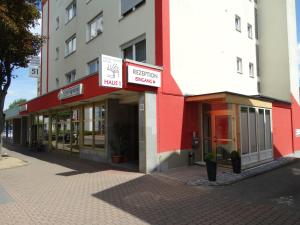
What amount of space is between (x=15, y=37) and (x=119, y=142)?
7.93 m

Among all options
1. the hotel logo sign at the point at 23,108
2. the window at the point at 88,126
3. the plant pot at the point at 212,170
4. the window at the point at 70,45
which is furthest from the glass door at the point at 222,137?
the hotel logo sign at the point at 23,108

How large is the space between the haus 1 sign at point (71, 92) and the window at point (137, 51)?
2.85 m

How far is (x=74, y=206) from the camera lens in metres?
6.74

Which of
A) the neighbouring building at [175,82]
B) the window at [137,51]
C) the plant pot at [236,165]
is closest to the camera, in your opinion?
the plant pot at [236,165]

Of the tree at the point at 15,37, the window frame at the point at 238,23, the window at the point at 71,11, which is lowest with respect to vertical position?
the tree at the point at 15,37

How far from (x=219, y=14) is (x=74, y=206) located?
13.2 m

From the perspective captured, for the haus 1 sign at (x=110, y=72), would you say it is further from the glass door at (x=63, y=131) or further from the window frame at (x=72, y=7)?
the window frame at (x=72, y=7)

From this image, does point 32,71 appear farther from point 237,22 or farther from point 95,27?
point 237,22

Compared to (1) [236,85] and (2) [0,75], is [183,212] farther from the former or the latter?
(2) [0,75]

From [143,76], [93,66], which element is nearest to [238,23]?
[93,66]

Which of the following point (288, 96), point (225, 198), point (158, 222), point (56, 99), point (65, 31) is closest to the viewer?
point (158, 222)

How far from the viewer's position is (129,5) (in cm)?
1359

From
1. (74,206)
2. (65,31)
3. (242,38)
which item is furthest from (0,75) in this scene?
(242,38)

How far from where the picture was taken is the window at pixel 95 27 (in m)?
16.6
